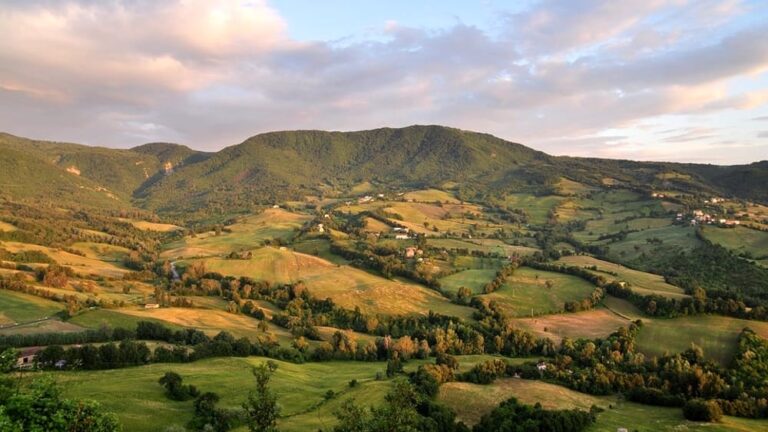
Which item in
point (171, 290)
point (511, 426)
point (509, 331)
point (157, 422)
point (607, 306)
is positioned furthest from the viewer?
point (171, 290)

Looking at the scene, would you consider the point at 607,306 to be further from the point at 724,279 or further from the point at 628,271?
the point at 724,279

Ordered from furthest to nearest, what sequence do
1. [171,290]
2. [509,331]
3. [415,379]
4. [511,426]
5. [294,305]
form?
1. [171,290]
2. [294,305]
3. [509,331]
4. [415,379]
5. [511,426]

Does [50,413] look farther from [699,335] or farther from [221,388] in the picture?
[699,335]

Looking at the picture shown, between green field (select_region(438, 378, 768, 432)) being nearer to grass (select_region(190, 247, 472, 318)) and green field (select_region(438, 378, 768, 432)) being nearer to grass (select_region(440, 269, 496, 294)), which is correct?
grass (select_region(190, 247, 472, 318))

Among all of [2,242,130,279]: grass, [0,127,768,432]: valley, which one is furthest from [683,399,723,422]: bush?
[2,242,130,279]: grass

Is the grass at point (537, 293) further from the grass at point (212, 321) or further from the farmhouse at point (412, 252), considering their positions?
the grass at point (212, 321)

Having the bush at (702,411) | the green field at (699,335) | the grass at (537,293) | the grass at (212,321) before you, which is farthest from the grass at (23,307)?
the green field at (699,335)

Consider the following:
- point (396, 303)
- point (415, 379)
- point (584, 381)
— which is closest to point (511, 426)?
point (415, 379)
